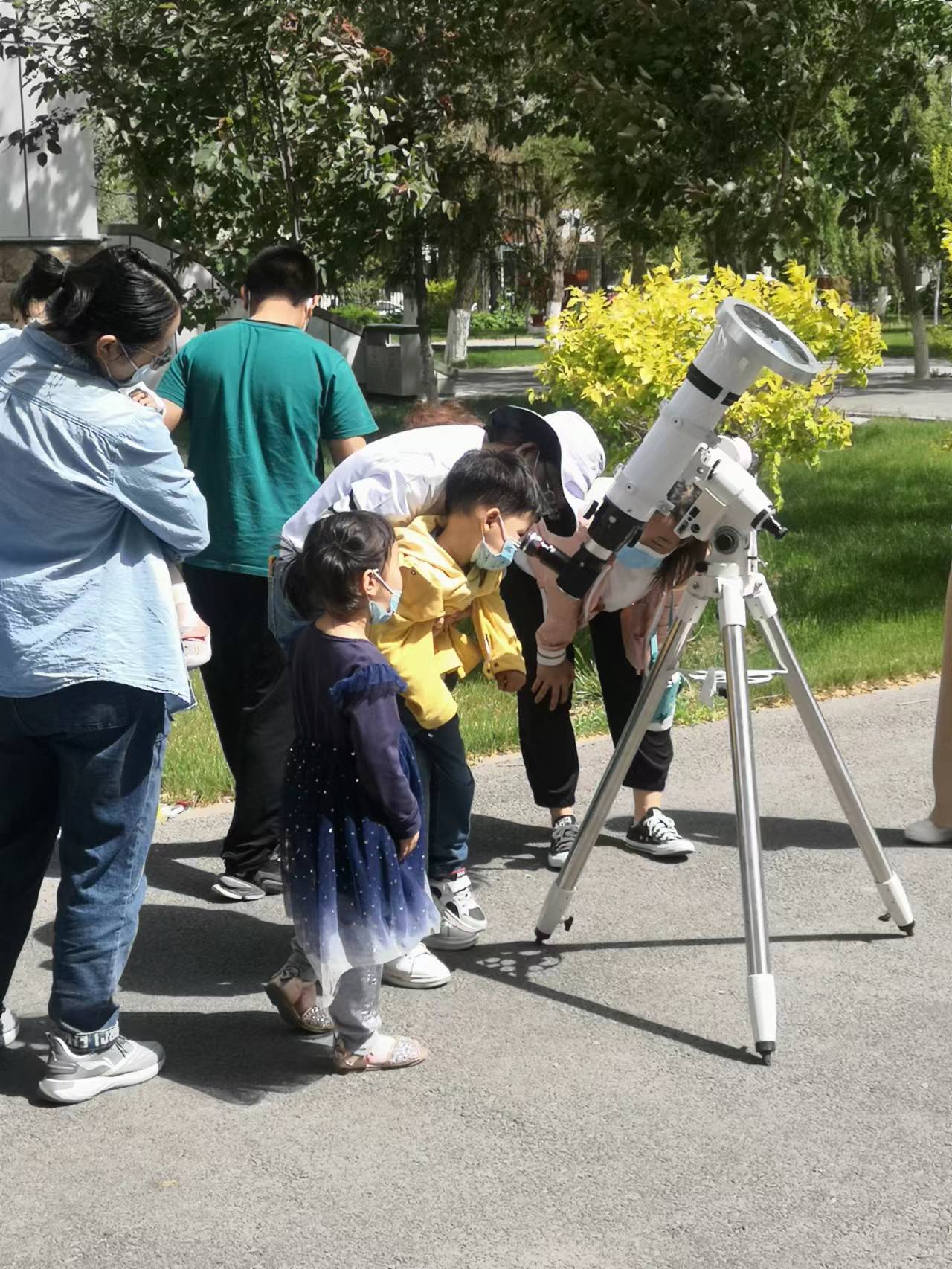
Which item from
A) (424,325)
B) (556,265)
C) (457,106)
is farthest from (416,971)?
(556,265)

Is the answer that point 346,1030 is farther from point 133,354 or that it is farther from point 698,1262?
point 133,354

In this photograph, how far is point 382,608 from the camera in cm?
369

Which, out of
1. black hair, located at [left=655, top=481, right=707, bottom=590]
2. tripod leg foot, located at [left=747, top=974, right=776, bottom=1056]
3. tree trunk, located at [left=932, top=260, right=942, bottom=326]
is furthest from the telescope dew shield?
tree trunk, located at [left=932, top=260, right=942, bottom=326]

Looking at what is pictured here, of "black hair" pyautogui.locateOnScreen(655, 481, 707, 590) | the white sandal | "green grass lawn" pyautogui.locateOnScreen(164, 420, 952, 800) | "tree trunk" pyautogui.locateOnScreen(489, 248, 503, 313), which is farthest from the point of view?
"tree trunk" pyautogui.locateOnScreen(489, 248, 503, 313)

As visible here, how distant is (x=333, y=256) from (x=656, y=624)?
5.27m

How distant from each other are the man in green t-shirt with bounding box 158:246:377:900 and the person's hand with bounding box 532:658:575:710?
31.4 inches

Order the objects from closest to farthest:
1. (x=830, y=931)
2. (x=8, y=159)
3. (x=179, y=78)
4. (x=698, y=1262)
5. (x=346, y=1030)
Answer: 1. (x=698, y=1262)
2. (x=346, y=1030)
3. (x=830, y=931)
4. (x=179, y=78)
5. (x=8, y=159)

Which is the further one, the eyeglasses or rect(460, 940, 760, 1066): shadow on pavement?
rect(460, 940, 760, 1066): shadow on pavement

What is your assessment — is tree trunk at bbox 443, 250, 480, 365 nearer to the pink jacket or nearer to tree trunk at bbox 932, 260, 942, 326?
tree trunk at bbox 932, 260, 942, 326

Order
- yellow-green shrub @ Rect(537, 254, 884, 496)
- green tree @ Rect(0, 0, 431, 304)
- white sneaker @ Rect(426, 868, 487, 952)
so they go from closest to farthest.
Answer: white sneaker @ Rect(426, 868, 487, 952) < yellow-green shrub @ Rect(537, 254, 884, 496) < green tree @ Rect(0, 0, 431, 304)

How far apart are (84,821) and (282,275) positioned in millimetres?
2080

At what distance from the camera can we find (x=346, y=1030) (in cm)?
377

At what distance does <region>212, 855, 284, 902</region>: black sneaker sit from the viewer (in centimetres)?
494

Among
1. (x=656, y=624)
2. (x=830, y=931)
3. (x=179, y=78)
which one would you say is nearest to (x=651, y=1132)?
(x=830, y=931)
